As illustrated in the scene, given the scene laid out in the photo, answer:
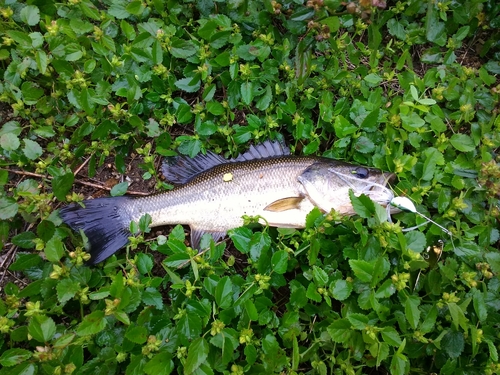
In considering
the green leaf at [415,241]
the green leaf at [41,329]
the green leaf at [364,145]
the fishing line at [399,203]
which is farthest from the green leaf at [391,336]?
the green leaf at [41,329]

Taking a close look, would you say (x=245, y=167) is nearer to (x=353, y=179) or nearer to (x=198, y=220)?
(x=198, y=220)

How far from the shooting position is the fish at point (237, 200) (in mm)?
3400

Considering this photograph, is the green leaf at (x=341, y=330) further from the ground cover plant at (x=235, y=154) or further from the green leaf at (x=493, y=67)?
the green leaf at (x=493, y=67)

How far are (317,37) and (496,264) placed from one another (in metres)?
2.29

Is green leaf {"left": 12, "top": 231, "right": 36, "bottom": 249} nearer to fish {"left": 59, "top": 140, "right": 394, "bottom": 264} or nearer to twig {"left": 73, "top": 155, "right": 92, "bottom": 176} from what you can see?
fish {"left": 59, "top": 140, "right": 394, "bottom": 264}

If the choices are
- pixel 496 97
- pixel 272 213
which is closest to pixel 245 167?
pixel 272 213

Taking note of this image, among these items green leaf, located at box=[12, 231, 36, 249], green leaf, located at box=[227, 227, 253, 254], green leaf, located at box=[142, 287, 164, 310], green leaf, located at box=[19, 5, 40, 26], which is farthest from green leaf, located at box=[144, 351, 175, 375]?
green leaf, located at box=[19, 5, 40, 26]

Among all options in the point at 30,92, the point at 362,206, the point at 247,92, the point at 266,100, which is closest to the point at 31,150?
the point at 30,92

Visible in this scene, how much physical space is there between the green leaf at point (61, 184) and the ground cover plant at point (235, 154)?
0.01 metres

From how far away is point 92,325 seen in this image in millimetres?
2740

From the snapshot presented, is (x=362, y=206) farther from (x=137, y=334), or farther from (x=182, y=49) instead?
(x=182, y=49)

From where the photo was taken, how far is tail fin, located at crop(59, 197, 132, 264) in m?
3.38

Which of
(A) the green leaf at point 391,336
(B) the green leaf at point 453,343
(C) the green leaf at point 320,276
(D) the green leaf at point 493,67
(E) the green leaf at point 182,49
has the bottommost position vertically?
(B) the green leaf at point 453,343

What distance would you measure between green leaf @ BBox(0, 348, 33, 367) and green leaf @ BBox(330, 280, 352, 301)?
2201 millimetres
